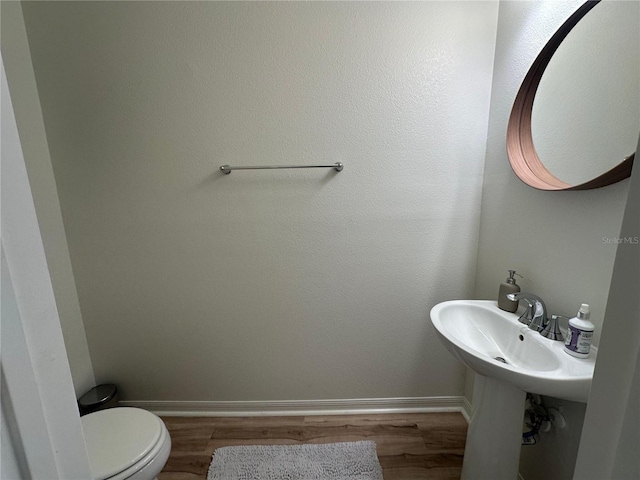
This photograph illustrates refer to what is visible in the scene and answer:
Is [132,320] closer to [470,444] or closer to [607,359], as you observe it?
[470,444]

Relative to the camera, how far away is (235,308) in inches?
57.6

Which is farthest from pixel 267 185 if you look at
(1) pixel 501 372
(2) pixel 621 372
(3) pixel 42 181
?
(2) pixel 621 372

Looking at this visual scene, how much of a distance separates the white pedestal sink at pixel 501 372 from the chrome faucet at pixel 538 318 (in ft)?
0.07

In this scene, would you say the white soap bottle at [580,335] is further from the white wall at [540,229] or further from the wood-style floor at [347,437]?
the wood-style floor at [347,437]

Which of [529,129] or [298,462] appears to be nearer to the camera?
[529,129]

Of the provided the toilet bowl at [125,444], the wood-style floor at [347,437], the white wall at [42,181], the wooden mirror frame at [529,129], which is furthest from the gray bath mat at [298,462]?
the wooden mirror frame at [529,129]

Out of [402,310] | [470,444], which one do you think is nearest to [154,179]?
[402,310]

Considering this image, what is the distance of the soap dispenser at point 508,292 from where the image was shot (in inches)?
42.3

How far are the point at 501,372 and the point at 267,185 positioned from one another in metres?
1.17

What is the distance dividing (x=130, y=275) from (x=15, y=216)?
126 centimetres

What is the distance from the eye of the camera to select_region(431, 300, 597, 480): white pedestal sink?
0.73 metres

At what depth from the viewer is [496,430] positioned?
949mm

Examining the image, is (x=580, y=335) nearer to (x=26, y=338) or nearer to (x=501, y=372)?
(x=501, y=372)

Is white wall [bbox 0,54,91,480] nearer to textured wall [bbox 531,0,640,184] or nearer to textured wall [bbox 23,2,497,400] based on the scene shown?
textured wall [bbox 23,2,497,400]
